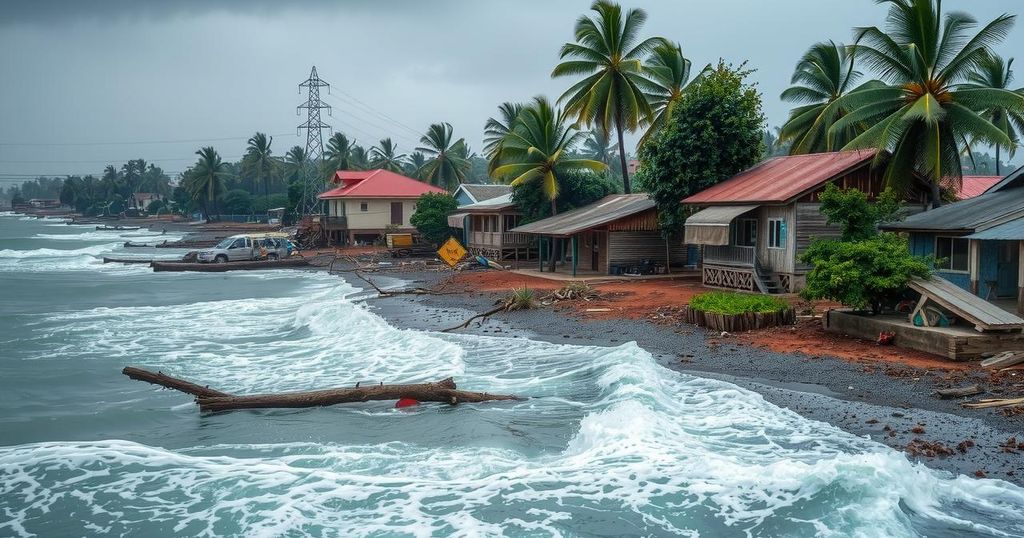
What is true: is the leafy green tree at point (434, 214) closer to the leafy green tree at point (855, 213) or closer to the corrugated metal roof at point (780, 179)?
the corrugated metal roof at point (780, 179)

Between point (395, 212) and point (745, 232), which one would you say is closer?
point (745, 232)

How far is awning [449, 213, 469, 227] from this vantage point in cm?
4290

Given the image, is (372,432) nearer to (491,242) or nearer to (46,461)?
(46,461)

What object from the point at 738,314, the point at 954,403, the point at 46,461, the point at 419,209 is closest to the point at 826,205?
the point at 738,314

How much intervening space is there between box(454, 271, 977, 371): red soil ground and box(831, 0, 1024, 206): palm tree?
529 cm

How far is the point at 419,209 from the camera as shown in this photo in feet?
152

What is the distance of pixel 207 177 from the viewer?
92.8 meters

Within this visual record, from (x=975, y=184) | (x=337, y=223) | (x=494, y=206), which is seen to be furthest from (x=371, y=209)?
(x=975, y=184)

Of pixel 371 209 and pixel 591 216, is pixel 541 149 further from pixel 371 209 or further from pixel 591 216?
pixel 371 209

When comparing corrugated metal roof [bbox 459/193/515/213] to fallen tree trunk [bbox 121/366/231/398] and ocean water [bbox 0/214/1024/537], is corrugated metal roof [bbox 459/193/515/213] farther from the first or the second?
fallen tree trunk [bbox 121/366/231/398]

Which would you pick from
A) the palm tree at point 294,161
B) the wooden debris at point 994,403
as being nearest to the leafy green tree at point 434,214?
the wooden debris at point 994,403

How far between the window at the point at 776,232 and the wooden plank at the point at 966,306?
7955mm

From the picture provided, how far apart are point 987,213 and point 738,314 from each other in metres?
6.33

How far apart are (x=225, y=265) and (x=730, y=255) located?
1148 inches
